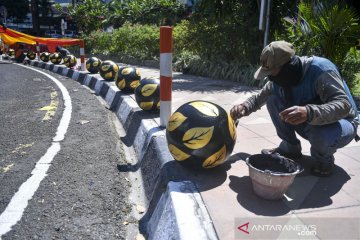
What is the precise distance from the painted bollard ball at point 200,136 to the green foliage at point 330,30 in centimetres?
459

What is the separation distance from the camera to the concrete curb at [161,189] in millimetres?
2230

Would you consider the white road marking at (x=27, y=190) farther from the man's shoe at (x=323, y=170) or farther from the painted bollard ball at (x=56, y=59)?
the painted bollard ball at (x=56, y=59)

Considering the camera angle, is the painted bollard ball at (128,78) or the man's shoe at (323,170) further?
the painted bollard ball at (128,78)

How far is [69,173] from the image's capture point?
11.9 ft

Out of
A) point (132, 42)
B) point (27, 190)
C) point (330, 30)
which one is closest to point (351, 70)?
point (330, 30)

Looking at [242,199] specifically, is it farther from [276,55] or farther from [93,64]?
[93,64]

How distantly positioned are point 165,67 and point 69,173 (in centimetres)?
156

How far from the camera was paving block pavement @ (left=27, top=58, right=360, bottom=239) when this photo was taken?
226 cm

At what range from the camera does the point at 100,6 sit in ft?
90.9

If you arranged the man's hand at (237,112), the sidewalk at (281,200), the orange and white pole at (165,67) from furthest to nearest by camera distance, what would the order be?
the orange and white pole at (165,67) → the man's hand at (237,112) → the sidewalk at (281,200)

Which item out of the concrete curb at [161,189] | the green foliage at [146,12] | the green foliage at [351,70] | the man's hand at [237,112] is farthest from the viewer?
the green foliage at [146,12]

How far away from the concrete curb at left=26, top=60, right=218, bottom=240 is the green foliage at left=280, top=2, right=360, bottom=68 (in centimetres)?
391

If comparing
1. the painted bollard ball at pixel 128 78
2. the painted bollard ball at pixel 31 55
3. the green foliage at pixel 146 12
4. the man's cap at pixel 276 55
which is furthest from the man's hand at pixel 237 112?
the painted bollard ball at pixel 31 55

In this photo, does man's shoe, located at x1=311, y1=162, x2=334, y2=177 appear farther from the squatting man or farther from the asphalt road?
the asphalt road
